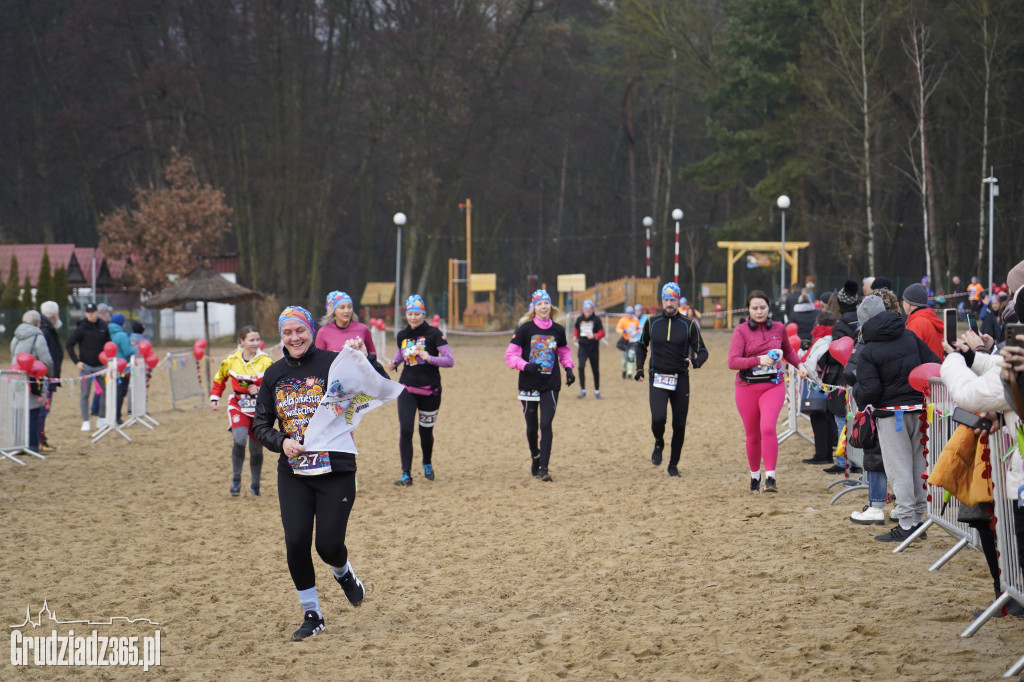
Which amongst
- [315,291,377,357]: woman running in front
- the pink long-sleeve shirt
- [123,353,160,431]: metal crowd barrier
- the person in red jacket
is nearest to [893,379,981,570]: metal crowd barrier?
the person in red jacket

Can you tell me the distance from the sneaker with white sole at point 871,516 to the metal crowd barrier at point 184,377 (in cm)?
1415

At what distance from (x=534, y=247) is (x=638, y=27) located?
740 inches

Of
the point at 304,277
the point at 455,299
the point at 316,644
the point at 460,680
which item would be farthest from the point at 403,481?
the point at 304,277

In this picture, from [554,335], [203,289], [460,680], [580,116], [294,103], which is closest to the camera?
[460,680]

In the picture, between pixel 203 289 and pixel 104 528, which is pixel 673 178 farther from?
pixel 104 528

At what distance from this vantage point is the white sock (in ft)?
21.2

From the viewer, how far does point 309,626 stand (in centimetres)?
647

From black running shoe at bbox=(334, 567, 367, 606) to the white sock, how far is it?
0.74ft

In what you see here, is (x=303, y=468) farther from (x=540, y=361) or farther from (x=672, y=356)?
(x=672, y=356)

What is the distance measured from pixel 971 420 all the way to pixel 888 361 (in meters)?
2.55

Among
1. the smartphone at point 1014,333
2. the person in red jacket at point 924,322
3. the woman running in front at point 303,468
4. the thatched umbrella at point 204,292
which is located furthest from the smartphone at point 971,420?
the thatched umbrella at point 204,292

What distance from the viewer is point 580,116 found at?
6031cm

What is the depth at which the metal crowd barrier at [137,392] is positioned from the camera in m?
17.4

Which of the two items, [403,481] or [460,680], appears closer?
[460,680]
